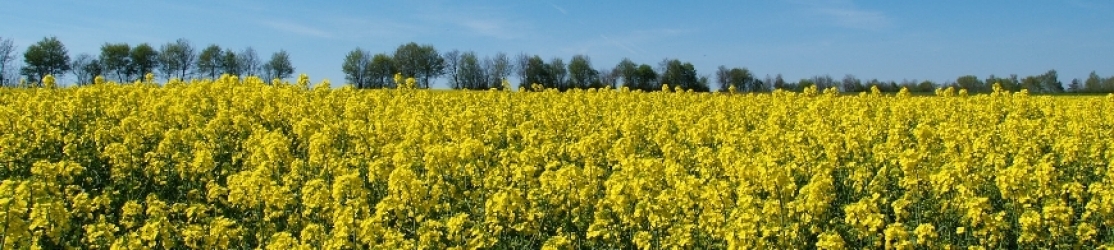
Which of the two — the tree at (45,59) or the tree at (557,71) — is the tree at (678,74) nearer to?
the tree at (557,71)

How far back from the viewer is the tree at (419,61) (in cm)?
7638

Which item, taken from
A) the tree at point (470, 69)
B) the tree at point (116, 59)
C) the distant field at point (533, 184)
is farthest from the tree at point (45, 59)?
the distant field at point (533, 184)

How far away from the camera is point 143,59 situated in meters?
76.4

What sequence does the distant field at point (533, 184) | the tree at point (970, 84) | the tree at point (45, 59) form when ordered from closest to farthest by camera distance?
1. the distant field at point (533, 184)
2. the tree at point (970, 84)
3. the tree at point (45, 59)

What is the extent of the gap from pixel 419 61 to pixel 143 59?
24.5 meters

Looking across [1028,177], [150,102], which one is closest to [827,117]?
[1028,177]

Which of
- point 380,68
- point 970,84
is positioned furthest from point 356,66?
point 970,84

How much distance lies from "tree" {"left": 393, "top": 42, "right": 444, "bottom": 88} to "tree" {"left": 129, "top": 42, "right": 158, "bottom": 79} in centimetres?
2181

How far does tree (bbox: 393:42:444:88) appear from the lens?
76.4 m

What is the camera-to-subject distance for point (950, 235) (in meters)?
7.54

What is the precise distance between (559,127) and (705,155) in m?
5.41

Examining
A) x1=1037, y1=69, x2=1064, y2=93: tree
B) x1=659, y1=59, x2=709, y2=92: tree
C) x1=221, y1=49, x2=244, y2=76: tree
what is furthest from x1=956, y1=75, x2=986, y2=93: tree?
x1=221, y1=49, x2=244, y2=76: tree

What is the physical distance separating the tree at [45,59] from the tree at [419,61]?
26845mm

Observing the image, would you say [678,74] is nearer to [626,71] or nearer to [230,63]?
[626,71]
